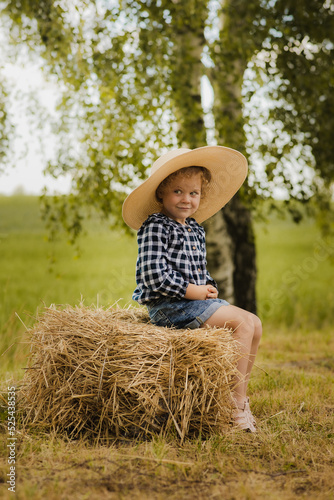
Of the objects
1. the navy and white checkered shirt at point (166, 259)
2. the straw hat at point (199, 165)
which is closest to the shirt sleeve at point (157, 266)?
the navy and white checkered shirt at point (166, 259)

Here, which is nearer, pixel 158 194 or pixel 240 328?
pixel 240 328

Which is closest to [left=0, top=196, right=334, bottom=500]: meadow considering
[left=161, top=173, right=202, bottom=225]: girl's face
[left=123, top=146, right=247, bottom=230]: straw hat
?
[left=123, top=146, right=247, bottom=230]: straw hat

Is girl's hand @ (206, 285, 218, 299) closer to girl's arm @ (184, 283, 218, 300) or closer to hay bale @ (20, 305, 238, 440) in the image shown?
girl's arm @ (184, 283, 218, 300)

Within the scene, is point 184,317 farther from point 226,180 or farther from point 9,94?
point 9,94

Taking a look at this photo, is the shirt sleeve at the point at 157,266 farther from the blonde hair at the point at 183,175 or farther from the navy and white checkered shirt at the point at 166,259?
the blonde hair at the point at 183,175

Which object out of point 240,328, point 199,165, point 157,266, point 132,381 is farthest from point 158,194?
point 132,381

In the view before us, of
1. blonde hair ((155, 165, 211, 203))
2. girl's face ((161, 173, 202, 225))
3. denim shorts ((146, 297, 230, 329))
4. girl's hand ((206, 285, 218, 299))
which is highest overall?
blonde hair ((155, 165, 211, 203))

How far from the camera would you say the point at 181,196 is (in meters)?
3.32

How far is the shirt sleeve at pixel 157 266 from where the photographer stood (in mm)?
3100

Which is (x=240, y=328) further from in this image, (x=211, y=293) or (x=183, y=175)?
(x=183, y=175)

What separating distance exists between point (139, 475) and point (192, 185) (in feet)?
6.00

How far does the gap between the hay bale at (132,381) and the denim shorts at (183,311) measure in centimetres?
17

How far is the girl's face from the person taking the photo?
10.9 feet

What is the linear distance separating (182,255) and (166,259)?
122 millimetres
